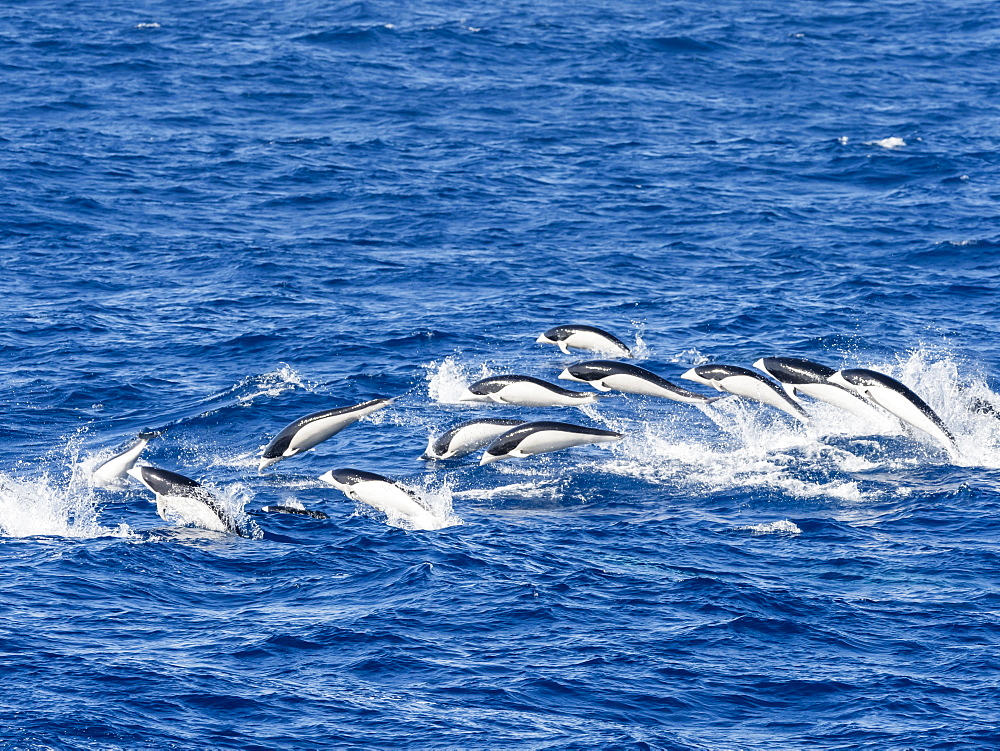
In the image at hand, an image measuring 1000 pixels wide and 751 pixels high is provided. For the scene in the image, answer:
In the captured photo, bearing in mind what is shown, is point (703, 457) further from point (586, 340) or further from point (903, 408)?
point (586, 340)

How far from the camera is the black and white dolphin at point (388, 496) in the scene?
2909 cm

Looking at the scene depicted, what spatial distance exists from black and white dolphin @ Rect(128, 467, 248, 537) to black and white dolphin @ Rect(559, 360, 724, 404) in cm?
979

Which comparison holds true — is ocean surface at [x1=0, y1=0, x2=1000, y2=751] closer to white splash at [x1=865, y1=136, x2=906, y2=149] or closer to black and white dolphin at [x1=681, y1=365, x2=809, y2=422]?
white splash at [x1=865, y1=136, x2=906, y2=149]

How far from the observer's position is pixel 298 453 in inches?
1272

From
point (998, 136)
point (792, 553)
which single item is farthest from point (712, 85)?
point (792, 553)

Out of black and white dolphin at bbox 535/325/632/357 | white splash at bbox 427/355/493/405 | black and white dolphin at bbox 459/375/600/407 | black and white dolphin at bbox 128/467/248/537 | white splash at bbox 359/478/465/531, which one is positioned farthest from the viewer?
black and white dolphin at bbox 535/325/632/357

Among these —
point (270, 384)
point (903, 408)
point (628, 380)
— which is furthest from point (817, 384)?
point (270, 384)

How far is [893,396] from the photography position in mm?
31328

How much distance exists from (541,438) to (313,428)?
4.98 meters

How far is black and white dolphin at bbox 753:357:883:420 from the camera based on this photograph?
31.9m

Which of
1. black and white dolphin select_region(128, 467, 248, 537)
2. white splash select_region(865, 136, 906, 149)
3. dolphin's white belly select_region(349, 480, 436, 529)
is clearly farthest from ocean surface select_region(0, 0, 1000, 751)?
black and white dolphin select_region(128, 467, 248, 537)

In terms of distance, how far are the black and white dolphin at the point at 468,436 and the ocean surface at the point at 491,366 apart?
0.73 meters

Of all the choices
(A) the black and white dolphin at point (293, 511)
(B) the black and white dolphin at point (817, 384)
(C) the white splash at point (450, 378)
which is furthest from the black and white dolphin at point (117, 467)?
(B) the black and white dolphin at point (817, 384)

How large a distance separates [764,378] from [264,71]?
45.7 m
